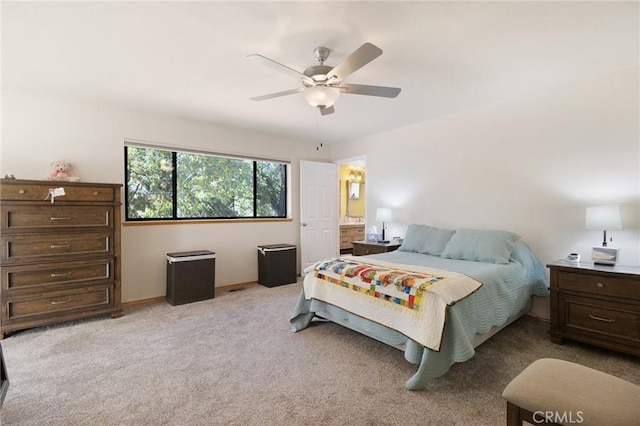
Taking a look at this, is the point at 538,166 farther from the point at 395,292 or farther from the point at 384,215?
the point at 395,292

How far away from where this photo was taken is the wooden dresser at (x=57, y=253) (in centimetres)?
271

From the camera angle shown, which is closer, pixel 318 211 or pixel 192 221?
pixel 192 221

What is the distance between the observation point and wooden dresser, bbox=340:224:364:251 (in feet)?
21.9

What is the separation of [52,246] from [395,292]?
3178 millimetres

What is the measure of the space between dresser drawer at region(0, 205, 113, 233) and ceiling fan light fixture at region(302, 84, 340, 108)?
244 cm

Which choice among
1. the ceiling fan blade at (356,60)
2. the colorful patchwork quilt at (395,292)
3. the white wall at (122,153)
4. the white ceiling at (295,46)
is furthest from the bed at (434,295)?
the white wall at (122,153)

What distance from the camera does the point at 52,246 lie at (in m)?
2.89

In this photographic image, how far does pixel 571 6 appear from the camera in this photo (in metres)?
1.80

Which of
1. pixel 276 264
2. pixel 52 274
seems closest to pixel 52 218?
pixel 52 274

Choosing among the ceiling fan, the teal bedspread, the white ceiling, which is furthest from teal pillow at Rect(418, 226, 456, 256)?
the ceiling fan

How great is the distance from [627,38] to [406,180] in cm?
259

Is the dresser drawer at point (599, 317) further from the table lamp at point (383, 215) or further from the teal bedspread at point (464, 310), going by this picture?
the table lamp at point (383, 215)

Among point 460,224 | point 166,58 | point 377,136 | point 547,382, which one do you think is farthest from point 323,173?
point 547,382

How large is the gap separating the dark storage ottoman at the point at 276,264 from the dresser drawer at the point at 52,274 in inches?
75.8
